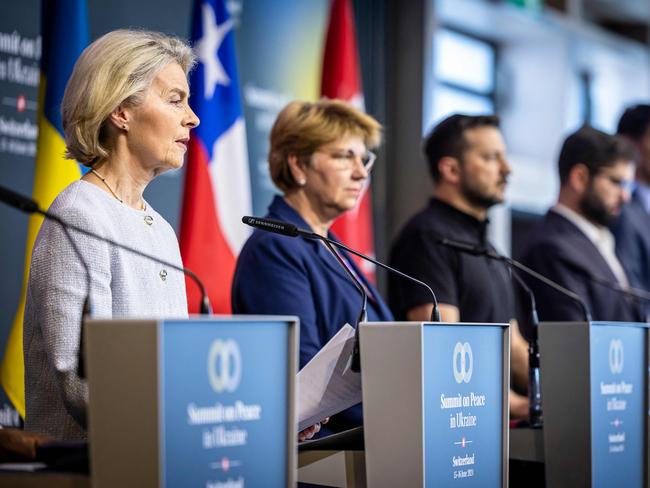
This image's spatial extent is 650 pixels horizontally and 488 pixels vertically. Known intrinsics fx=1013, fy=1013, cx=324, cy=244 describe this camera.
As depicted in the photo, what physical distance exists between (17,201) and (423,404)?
791mm

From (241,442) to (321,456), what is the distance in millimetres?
546

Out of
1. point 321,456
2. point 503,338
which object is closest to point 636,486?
point 503,338

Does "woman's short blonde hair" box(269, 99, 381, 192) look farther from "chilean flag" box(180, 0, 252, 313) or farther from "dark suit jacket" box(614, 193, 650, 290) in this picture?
"dark suit jacket" box(614, 193, 650, 290)

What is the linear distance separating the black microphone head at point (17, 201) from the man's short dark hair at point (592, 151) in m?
3.48

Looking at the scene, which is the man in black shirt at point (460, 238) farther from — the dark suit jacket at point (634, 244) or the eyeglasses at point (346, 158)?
the dark suit jacket at point (634, 244)

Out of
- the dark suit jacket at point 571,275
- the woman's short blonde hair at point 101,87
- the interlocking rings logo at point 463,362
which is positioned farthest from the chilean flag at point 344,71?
the interlocking rings logo at point 463,362

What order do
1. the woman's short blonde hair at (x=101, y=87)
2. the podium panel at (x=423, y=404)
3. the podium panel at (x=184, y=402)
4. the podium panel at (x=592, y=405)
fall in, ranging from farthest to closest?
the podium panel at (x=592, y=405) < the woman's short blonde hair at (x=101, y=87) < the podium panel at (x=423, y=404) < the podium panel at (x=184, y=402)

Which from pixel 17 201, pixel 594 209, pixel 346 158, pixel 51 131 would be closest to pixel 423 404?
pixel 17 201

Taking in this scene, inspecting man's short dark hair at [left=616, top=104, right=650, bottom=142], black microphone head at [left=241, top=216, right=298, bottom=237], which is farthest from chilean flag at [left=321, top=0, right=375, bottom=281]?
black microphone head at [left=241, top=216, right=298, bottom=237]

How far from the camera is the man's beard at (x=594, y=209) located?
4.63m

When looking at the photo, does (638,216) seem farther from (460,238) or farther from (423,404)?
(423,404)

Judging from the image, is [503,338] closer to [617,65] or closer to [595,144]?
[595,144]

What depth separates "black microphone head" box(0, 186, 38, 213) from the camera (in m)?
1.62

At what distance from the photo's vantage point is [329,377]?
201 centimetres
